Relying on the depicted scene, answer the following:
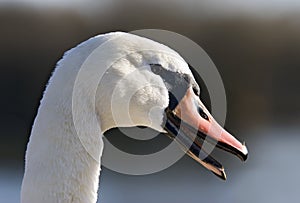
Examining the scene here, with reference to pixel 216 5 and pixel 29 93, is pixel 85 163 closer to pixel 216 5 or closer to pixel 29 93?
pixel 29 93

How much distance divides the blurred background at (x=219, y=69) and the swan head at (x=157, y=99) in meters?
5.21

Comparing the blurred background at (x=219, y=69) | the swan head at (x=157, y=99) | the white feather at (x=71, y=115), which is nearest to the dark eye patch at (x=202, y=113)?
the swan head at (x=157, y=99)

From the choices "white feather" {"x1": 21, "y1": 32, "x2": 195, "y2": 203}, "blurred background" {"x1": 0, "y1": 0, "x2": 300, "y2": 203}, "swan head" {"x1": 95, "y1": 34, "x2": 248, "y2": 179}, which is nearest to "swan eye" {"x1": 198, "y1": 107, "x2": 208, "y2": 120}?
"swan head" {"x1": 95, "y1": 34, "x2": 248, "y2": 179}

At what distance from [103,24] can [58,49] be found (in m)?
1.51

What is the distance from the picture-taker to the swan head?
228 cm

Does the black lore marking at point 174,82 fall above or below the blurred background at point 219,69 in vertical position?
above

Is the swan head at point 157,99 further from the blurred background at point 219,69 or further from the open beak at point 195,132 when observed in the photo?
the blurred background at point 219,69

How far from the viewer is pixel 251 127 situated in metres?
11.0

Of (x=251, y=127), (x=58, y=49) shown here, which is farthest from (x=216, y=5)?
(x=58, y=49)

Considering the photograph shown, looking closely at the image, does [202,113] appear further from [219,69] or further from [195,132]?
[219,69]

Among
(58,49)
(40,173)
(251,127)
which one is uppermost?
(40,173)

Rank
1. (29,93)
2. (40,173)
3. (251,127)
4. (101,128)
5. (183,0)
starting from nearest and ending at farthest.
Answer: (40,173) < (101,128) < (29,93) < (251,127) < (183,0)

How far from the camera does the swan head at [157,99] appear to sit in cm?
228

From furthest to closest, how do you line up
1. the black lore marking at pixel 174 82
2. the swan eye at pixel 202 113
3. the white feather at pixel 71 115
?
1. the swan eye at pixel 202 113
2. the black lore marking at pixel 174 82
3. the white feather at pixel 71 115
